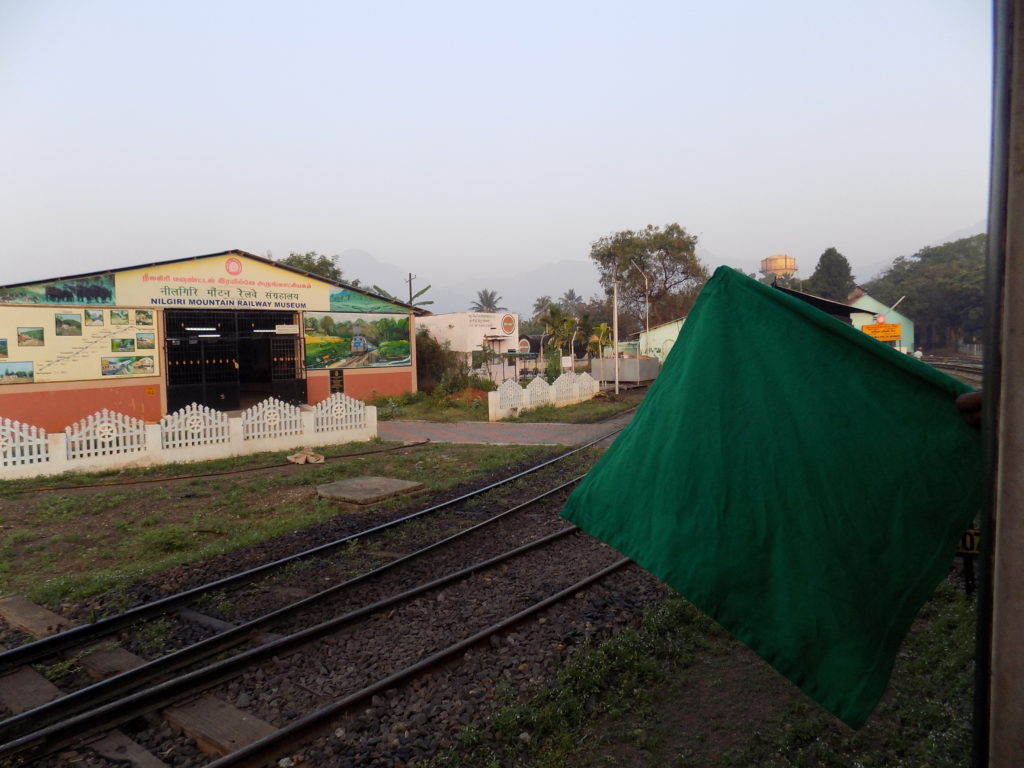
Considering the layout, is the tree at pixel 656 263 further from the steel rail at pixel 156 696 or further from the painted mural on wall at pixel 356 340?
the steel rail at pixel 156 696

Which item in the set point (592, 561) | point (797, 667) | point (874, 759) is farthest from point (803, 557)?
point (592, 561)

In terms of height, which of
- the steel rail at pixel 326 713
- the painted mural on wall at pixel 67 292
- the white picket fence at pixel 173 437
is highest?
the painted mural on wall at pixel 67 292

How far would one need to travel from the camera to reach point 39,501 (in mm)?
10609

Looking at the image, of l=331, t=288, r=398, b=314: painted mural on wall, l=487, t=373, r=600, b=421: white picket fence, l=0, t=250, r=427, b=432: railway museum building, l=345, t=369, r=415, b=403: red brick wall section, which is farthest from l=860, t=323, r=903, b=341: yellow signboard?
l=331, t=288, r=398, b=314: painted mural on wall

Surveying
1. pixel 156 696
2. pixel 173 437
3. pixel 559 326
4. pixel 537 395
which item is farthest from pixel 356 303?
pixel 156 696

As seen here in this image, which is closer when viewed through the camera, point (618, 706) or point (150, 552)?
point (618, 706)

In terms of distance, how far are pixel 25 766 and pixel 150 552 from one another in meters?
4.67

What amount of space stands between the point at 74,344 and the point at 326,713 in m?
20.8

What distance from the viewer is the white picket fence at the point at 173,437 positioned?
12734mm

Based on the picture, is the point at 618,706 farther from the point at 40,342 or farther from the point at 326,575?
the point at 40,342

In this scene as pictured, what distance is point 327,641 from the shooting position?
17.9 ft

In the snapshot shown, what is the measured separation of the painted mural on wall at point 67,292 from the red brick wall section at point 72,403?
105 inches

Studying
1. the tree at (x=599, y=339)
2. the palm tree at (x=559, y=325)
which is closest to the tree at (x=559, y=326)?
the palm tree at (x=559, y=325)

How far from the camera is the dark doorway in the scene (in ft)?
75.8
